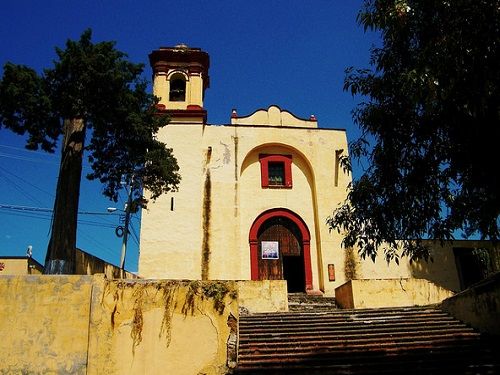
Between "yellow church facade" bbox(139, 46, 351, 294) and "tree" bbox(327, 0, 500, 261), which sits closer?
"tree" bbox(327, 0, 500, 261)

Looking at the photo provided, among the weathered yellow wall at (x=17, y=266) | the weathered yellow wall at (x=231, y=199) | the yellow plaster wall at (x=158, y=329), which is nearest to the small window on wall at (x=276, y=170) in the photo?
the weathered yellow wall at (x=231, y=199)

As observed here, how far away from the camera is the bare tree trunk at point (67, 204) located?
10.7 metres

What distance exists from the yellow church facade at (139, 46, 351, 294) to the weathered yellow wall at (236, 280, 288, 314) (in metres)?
4.76

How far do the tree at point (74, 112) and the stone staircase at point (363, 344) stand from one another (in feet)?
17.3

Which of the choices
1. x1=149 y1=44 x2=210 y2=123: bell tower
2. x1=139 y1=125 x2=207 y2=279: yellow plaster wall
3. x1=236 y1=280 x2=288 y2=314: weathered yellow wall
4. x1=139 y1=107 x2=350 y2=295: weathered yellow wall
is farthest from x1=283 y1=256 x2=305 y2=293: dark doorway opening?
x1=149 y1=44 x2=210 y2=123: bell tower

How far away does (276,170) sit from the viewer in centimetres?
1853

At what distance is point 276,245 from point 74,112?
9061mm

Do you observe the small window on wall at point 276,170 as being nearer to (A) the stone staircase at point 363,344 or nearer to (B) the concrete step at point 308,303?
(B) the concrete step at point 308,303

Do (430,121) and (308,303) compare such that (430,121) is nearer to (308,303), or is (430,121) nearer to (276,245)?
(308,303)

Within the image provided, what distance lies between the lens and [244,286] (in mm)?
11469

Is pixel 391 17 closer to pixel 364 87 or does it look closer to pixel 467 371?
pixel 364 87

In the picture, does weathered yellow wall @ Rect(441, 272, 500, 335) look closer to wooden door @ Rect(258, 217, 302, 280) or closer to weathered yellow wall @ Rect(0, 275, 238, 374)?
weathered yellow wall @ Rect(0, 275, 238, 374)

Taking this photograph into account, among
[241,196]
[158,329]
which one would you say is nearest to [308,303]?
[241,196]

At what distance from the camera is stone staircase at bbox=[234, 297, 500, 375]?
728 centimetres
